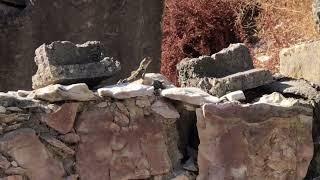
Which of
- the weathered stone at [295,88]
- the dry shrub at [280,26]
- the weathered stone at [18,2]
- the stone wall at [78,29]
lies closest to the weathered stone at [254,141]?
the weathered stone at [295,88]

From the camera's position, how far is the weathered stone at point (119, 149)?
9.38 feet

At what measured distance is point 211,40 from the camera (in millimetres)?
6180

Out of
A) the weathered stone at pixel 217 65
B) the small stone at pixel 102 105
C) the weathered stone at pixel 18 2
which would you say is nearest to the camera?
the small stone at pixel 102 105

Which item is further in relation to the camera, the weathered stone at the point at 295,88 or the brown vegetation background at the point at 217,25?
the brown vegetation background at the point at 217,25

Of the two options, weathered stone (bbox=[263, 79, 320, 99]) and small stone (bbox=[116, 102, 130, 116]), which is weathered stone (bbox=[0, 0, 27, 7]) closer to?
weathered stone (bbox=[263, 79, 320, 99])

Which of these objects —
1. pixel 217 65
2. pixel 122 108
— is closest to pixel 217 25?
pixel 217 65

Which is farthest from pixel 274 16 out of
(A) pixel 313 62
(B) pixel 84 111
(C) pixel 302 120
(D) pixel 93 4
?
(B) pixel 84 111

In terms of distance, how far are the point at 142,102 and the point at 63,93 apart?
367 millimetres

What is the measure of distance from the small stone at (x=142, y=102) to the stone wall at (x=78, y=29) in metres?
2.50

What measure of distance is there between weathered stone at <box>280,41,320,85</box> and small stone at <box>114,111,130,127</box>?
127 centimetres

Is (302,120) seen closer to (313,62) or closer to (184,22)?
(313,62)

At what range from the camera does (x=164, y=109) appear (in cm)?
305

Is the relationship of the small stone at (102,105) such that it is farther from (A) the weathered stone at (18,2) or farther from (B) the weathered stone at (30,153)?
(A) the weathered stone at (18,2)

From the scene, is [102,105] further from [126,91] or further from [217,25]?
[217,25]
